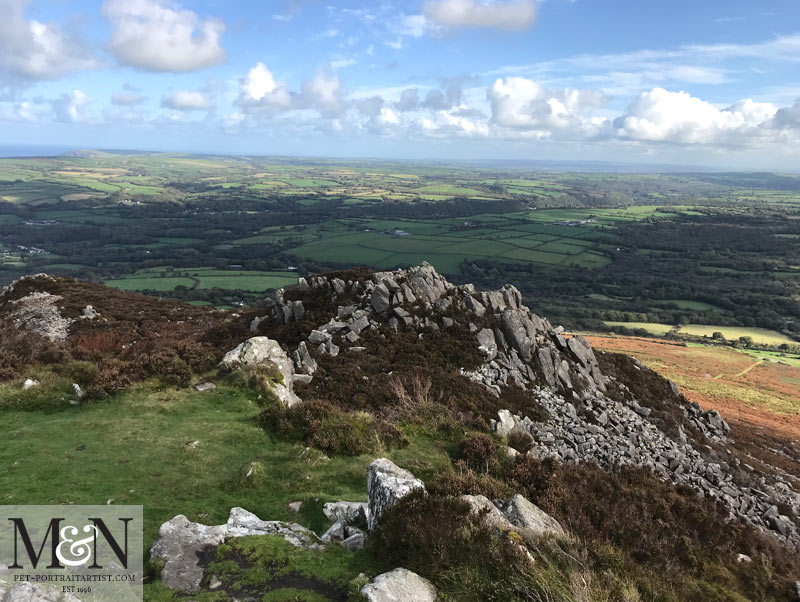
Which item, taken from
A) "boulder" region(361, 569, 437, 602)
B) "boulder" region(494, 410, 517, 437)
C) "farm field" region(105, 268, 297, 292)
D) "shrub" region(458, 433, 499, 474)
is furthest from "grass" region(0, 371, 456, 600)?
"farm field" region(105, 268, 297, 292)

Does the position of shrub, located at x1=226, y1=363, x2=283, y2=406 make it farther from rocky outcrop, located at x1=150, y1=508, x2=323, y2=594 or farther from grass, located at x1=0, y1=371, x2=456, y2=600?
rocky outcrop, located at x1=150, y1=508, x2=323, y2=594

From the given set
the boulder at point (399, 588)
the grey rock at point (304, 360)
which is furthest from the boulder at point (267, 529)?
the grey rock at point (304, 360)

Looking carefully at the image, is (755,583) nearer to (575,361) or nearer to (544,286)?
(575,361)

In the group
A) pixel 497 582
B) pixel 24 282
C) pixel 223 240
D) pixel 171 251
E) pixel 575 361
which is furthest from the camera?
pixel 223 240

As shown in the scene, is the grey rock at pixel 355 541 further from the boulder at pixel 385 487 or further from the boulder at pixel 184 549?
the boulder at pixel 184 549

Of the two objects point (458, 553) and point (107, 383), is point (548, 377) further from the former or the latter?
point (107, 383)

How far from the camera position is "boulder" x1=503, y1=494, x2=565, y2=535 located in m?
11.1

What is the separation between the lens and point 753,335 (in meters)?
99.3

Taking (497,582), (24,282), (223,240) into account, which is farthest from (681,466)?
(223,240)

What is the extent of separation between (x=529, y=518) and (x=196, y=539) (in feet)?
27.1

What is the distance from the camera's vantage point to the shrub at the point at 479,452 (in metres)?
16.9

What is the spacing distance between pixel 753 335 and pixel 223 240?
182 metres

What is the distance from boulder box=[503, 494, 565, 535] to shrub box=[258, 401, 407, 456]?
6.64 meters

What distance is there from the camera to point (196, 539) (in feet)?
34.5
